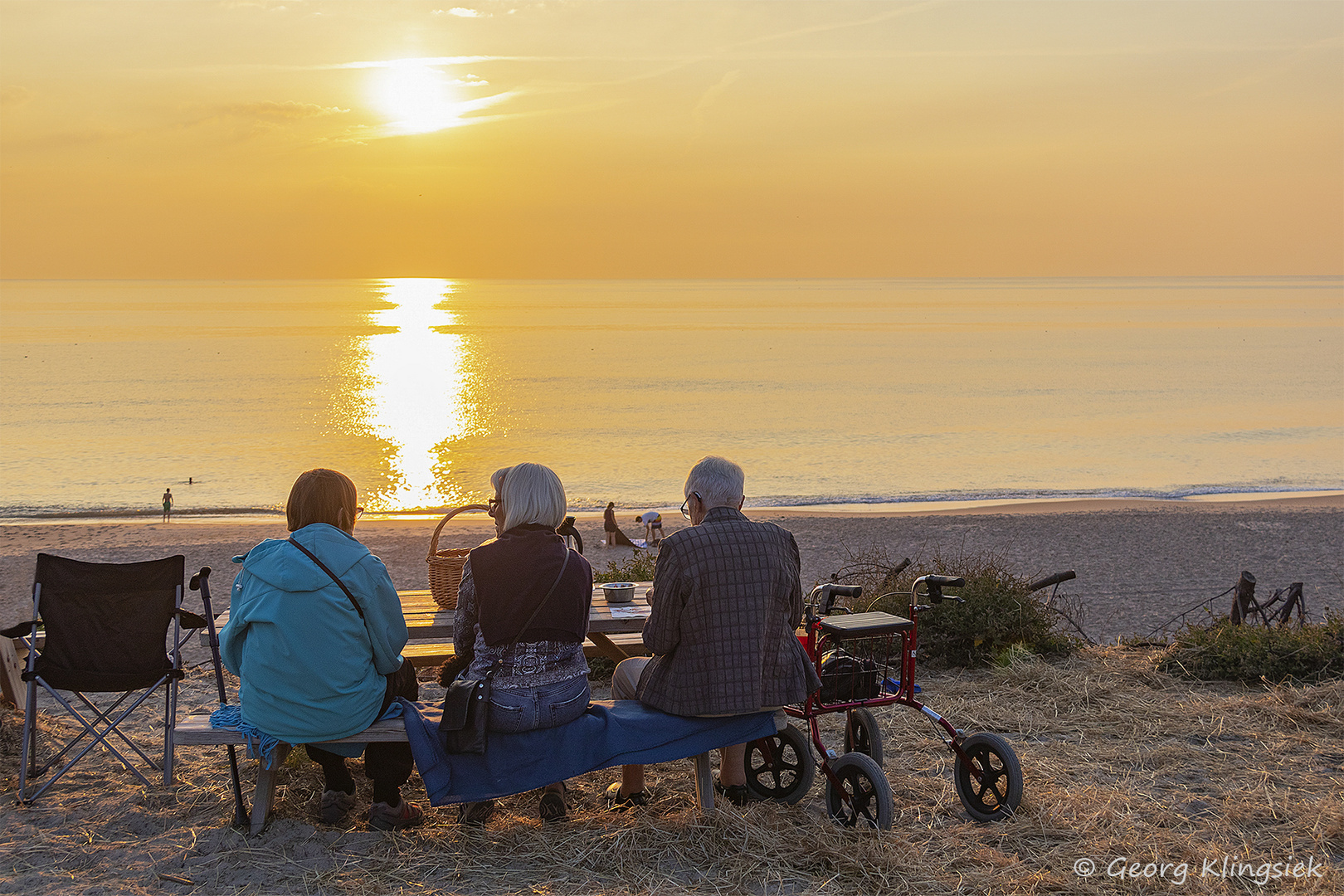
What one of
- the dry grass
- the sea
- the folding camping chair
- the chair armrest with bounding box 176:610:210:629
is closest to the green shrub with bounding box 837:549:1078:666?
the dry grass

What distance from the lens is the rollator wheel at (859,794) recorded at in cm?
387

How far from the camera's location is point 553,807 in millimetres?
4051

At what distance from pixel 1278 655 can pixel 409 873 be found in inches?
209

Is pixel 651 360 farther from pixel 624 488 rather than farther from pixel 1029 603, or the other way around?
pixel 1029 603

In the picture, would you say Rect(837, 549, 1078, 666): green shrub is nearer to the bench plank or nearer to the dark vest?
the dark vest

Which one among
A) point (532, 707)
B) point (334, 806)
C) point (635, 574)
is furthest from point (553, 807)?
point (635, 574)

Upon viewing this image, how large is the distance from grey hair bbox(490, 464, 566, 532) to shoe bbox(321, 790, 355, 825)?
1327mm

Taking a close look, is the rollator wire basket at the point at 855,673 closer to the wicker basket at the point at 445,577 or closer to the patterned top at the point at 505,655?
the patterned top at the point at 505,655

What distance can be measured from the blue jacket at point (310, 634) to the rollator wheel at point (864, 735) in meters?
2.00

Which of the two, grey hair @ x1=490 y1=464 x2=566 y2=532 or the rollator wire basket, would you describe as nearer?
grey hair @ x1=490 y1=464 x2=566 y2=532

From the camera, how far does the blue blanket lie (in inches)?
150

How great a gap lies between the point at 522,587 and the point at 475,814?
1016 millimetres

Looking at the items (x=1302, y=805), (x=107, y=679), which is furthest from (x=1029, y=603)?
(x=107, y=679)

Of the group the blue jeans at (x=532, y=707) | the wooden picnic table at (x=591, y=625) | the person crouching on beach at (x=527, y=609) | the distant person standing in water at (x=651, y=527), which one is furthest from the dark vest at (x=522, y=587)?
the distant person standing in water at (x=651, y=527)
